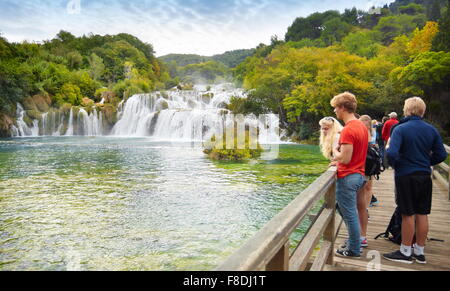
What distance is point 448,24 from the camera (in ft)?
94.4

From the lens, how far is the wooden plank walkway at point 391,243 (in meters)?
3.47

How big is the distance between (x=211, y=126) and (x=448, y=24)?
23.5m

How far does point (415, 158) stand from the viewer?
10.7ft

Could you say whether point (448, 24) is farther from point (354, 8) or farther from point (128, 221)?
point (354, 8)

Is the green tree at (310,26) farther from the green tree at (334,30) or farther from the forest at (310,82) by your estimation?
the forest at (310,82)

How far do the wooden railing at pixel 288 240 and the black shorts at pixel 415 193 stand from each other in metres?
0.71

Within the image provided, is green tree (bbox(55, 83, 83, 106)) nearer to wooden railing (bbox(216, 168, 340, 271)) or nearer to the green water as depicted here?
the green water

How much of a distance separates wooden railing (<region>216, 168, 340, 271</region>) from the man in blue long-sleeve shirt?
693 millimetres

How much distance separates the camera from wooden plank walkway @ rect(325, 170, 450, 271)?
347cm

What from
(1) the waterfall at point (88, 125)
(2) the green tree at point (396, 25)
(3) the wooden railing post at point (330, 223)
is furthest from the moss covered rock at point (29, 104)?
(2) the green tree at point (396, 25)

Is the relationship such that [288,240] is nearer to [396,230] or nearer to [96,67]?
[396,230]

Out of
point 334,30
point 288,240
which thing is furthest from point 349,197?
point 334,30

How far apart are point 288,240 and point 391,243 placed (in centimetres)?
309
